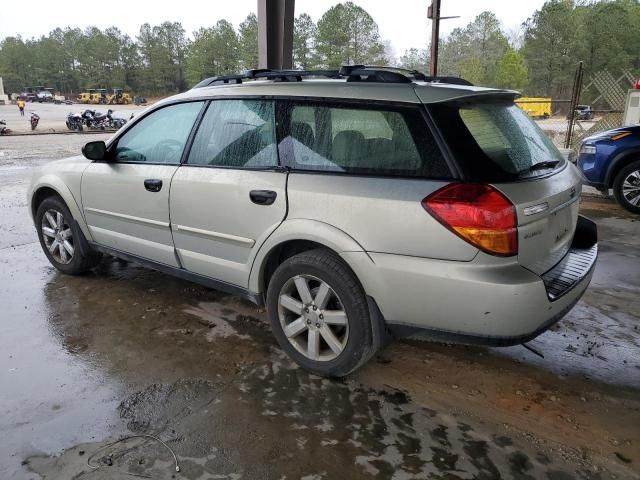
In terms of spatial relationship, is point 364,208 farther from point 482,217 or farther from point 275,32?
point 275,32

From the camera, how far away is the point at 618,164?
7.34 metres

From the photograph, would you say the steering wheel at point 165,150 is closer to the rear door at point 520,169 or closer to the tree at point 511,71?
the rear door at point 520,169

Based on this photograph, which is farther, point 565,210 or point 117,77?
point 117,77

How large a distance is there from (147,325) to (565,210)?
2935 millimetres

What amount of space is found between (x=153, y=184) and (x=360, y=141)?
65.8 inches

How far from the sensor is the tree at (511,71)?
180 feet

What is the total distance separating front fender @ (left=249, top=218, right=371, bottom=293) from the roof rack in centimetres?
89

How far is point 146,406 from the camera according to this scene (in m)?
2.79

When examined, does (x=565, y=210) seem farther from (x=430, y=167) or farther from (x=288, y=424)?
(x=288, y=424)

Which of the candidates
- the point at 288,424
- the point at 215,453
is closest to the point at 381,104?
the point at 288,424

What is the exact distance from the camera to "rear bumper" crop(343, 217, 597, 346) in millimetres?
2418

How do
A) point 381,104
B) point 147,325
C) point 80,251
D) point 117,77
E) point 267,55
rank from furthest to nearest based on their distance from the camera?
point 117,77
point 267,55
point 80,251
point 147,325
point 381,104

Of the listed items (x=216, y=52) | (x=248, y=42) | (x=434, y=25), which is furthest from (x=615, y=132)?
(x=216, y=52)

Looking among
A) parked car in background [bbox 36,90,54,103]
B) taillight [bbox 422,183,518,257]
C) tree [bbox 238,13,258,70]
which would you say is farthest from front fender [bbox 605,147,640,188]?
parked car in background [bbox 36,90,54,103]
